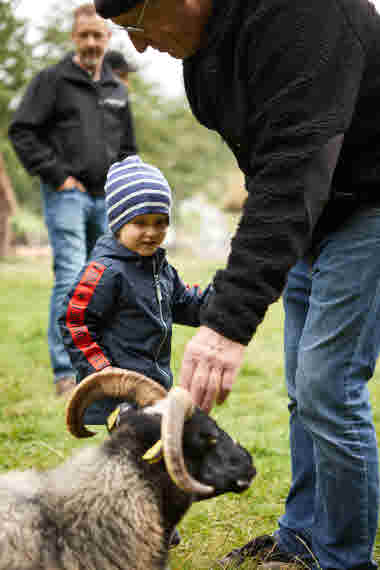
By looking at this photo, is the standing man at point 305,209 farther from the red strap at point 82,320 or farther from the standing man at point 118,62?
the standing man at point 118,62

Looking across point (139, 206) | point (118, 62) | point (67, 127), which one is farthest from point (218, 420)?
point (118, 62)

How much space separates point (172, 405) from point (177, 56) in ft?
5.16

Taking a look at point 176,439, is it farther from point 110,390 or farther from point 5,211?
point 5,211

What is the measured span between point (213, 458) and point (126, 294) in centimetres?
124

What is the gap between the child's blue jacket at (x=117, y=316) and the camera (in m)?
3.43

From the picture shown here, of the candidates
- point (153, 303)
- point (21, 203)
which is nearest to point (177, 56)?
point (153, 303)

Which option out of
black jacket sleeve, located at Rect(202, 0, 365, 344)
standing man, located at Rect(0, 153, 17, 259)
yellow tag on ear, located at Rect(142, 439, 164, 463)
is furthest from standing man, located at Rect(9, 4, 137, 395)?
standing man, located at Rect(0, 153, 17, 259)

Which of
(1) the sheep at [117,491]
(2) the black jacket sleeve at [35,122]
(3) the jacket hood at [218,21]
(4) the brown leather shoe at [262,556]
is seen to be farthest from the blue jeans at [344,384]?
(2) the black jacket sleeve at [35,122]

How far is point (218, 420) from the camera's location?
543cm

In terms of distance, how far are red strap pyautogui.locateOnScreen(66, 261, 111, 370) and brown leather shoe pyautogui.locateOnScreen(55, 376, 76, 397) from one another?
267 cm

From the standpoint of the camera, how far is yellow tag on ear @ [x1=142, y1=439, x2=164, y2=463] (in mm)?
2555

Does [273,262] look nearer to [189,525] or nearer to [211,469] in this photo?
[211,469]

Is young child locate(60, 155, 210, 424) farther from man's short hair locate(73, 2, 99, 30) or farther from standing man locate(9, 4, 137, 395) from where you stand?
man's short hair locate(73, 2, 99, 30)

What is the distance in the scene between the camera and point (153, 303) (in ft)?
11.9
